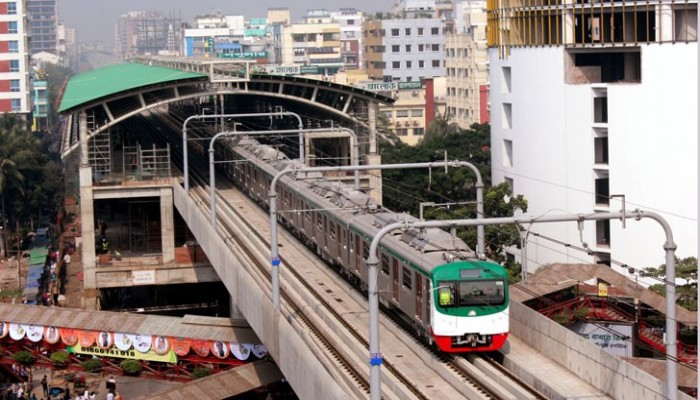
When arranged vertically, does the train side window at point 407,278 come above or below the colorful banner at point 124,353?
above

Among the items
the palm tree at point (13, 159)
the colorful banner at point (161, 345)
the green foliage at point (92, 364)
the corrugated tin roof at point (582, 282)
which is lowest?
the green foliage at point (92, 364)

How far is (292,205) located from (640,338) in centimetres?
1535

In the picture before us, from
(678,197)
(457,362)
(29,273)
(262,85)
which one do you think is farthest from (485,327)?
(29,273)

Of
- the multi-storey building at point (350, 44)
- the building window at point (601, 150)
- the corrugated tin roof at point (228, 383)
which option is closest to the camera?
the corrugated tin roof at point (228, 383)

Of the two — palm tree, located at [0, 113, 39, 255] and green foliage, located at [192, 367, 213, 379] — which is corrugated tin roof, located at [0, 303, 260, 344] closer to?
green foliage, located at [192, 367, 213, 379]

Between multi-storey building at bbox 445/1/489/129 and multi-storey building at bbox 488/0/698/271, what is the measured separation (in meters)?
47.6

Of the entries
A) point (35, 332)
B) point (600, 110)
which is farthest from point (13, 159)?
point (600, 110)

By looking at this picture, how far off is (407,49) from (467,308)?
9826 centimetres

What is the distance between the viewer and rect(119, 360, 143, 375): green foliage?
35.0 meters

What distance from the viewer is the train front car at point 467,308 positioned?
21891 millimetres

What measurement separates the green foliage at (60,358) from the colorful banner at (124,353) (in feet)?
0.65

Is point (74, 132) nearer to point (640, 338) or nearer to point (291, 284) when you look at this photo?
point (291, 284)

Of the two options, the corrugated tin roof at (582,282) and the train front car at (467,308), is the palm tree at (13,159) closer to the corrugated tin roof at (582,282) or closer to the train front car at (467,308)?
the corrugated tin roof at (582,282)

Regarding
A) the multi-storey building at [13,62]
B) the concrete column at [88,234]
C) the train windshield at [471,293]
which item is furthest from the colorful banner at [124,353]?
the multi-storey building at [13,62]
